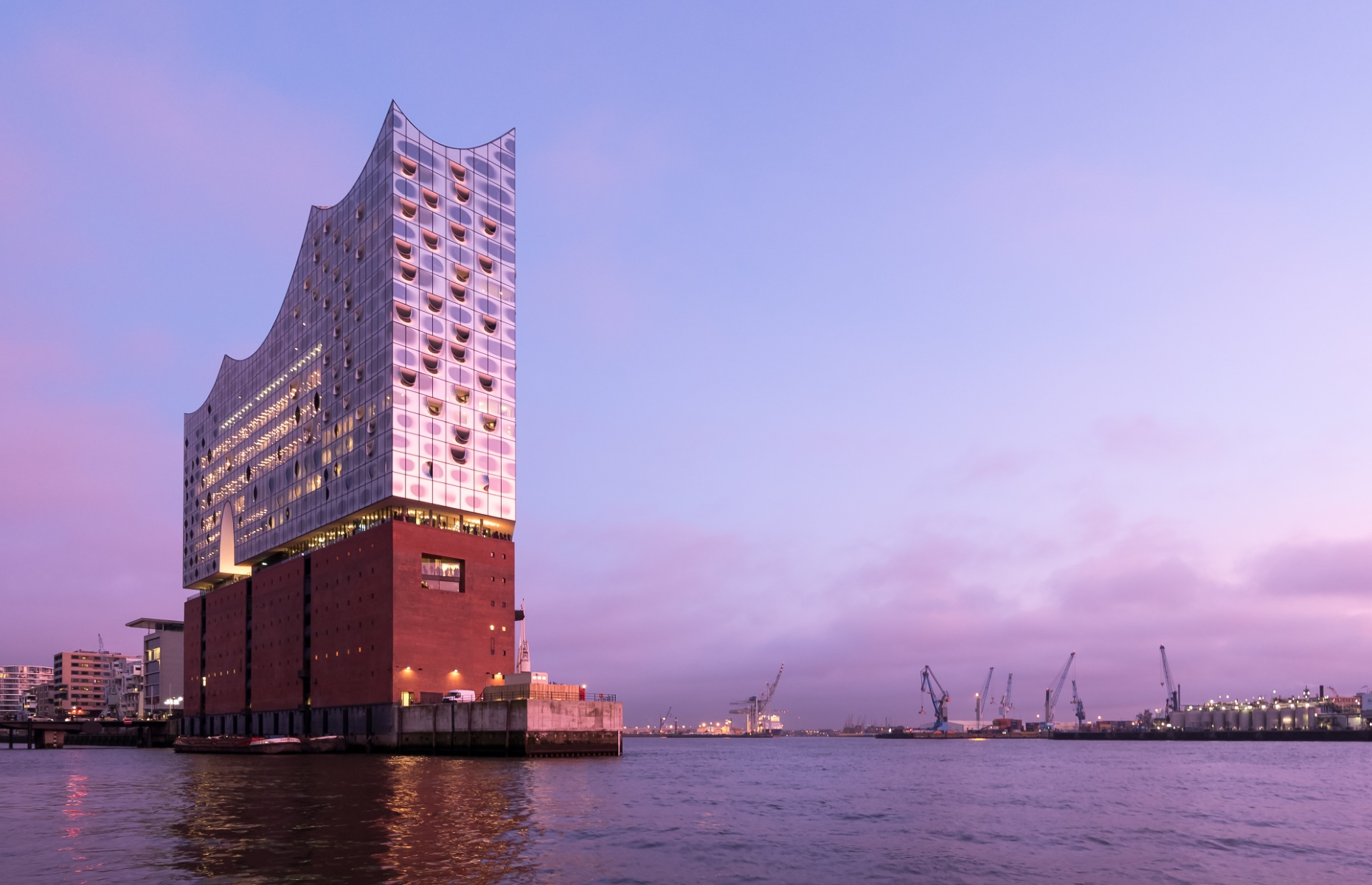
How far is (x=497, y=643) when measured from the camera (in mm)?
122375

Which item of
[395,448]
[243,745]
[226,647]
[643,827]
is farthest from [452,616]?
[643,827]

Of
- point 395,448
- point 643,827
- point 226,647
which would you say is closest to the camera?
point 643,827

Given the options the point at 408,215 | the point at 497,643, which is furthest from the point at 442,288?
the point at 497,643

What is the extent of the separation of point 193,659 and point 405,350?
8590cm

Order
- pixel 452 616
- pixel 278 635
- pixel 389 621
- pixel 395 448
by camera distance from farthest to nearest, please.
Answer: pixel 278 635 → pixel 452 616 → pixel 395 448 → pixel 389 621

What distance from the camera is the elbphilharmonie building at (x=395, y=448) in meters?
118

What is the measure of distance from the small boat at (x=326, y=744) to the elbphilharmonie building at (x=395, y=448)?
5103mm

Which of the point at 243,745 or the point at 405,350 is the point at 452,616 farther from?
the point at 405,350

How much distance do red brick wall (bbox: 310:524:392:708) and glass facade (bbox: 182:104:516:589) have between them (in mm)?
4588

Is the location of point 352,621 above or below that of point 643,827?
above

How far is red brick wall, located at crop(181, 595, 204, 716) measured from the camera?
6737 inches

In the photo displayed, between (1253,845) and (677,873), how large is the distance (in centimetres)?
2646

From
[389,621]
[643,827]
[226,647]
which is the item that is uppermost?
[389,621]

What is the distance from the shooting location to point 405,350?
121 metres
